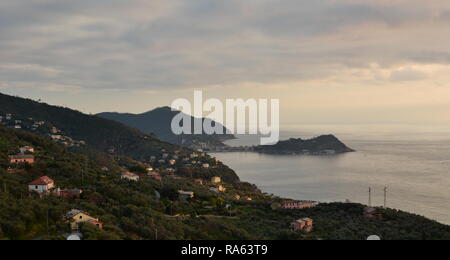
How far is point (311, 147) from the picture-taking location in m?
112

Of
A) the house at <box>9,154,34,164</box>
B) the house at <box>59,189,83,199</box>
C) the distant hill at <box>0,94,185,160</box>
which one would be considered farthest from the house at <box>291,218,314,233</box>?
the distant hill at <box>0,94,185,160</box>

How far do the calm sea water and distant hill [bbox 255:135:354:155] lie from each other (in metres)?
6.48

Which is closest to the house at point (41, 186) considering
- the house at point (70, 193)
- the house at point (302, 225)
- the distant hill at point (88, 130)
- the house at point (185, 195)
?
the house at point (70, 193)

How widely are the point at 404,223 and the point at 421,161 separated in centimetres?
6628

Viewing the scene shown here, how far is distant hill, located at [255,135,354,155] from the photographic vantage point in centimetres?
10919

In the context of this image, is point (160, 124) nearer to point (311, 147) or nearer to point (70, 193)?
point (311, 147)

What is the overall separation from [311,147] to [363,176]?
4529 centimetres

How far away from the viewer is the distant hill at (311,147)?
109 meters

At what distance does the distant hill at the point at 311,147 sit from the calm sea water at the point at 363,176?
6.48 meters

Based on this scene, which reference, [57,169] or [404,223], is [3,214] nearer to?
[57,169]

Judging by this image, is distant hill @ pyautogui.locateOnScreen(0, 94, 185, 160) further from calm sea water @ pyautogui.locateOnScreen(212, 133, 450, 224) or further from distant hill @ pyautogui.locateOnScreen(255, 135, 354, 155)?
distant hill @ pyautogui.locateOnScreen(255, 135, 354, 155)

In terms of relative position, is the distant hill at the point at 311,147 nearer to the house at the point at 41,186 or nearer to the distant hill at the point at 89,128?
the distant hill at the point at 89,128

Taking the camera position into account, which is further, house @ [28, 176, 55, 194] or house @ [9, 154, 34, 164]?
house @ [9, 154, 34, 164]
